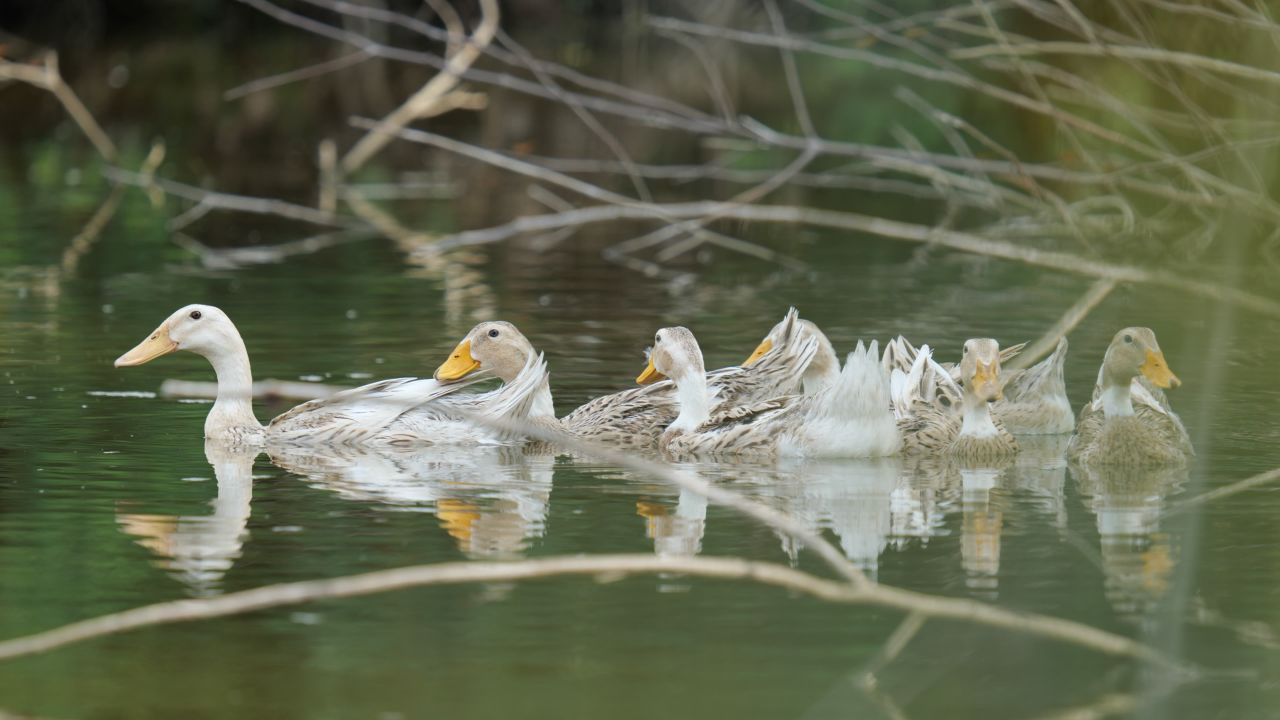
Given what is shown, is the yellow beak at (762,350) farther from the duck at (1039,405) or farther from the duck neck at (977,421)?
the duck neck at (977,421)

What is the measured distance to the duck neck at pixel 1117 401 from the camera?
28.2 feet

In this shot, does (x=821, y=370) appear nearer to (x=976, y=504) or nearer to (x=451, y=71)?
(x=976, y=504)

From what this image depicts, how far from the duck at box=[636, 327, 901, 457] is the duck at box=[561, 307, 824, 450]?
7 cm

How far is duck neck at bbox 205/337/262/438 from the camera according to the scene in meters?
9.20

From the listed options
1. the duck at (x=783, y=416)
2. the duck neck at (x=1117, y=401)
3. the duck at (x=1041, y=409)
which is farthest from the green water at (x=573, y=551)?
the duck neck at (x=1117, y=401)

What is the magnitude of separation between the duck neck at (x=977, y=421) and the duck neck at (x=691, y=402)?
1.26m

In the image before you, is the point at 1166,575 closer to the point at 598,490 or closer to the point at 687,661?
the point at 687,661

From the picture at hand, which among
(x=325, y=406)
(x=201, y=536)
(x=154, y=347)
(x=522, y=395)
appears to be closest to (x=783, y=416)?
(x=522, y=395)

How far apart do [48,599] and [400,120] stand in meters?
2.48

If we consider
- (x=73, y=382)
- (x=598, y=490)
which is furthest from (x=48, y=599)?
(x=73, y=382)

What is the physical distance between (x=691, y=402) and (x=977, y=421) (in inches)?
55.9

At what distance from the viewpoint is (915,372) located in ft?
31.1

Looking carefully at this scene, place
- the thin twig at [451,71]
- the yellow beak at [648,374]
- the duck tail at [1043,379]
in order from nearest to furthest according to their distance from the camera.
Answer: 1. the thin twig at [451,71]
2. the duck tail at [1043,379]
3. the yellow beak at [648,374]

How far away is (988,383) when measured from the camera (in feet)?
28.2
